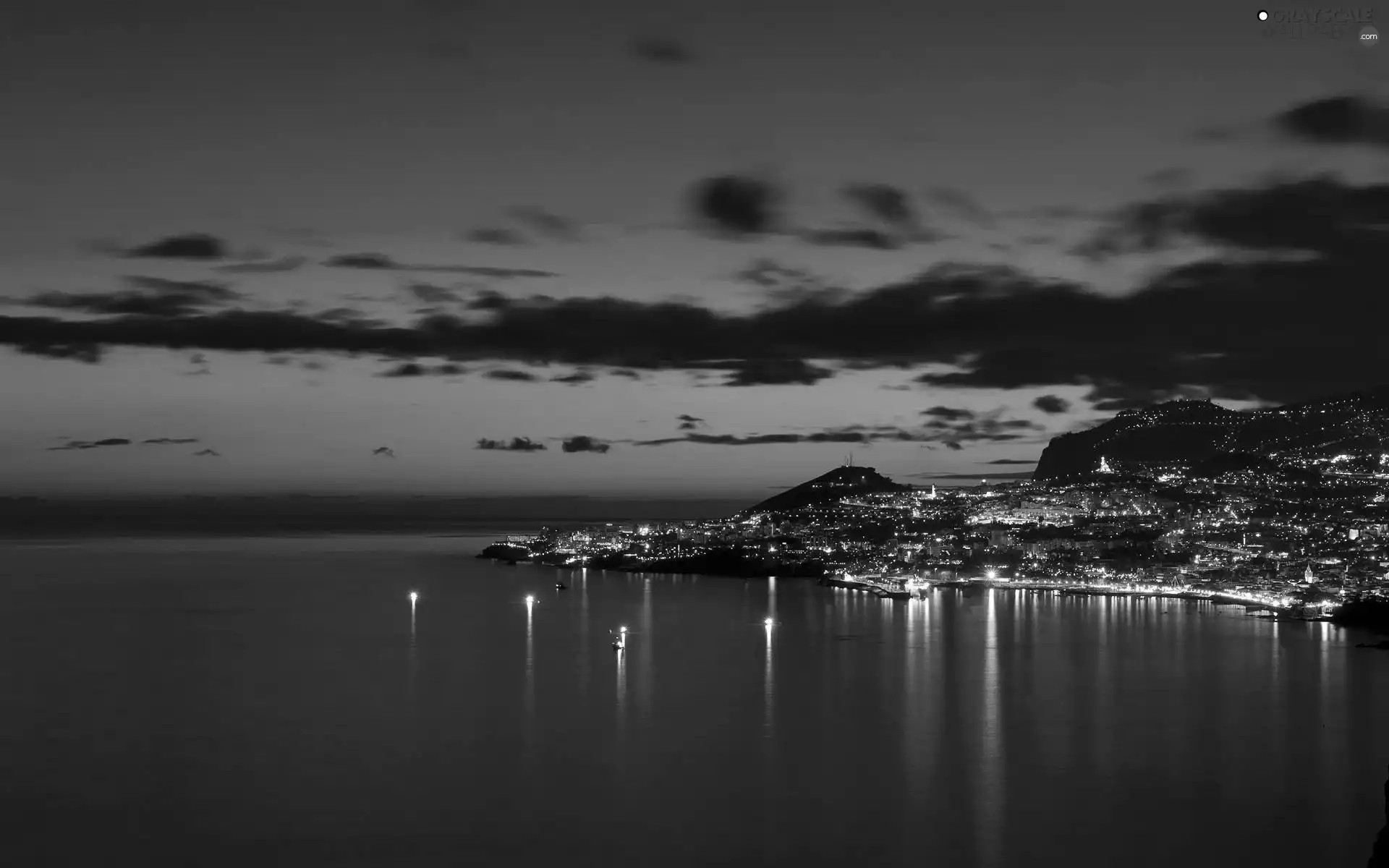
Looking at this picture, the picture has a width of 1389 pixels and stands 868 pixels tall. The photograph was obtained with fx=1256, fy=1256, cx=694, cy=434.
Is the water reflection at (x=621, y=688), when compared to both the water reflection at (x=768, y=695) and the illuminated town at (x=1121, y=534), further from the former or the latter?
the illuminated town at (x=1121, y=534)

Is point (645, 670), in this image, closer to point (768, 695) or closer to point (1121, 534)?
point (768, 695)

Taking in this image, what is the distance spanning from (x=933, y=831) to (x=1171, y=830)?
10.6 ft

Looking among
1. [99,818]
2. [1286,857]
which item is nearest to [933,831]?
[1286,857]

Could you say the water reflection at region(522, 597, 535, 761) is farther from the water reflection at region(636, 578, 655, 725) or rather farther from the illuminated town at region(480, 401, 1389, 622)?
the illuminated town at region(480, 401, 1389, 622)

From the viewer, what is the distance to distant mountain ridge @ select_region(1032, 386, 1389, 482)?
83.3m

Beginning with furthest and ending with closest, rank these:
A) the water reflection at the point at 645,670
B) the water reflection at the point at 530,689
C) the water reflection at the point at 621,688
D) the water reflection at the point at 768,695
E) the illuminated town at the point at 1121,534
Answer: the illuminated town at the point at 1121,534, the water reflection at the point at 645,670, the water reflection at the point at 621,688, the water reflection at the point at 768,695, the water reflection at the point at 530,689

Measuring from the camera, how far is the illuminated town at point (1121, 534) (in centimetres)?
5644

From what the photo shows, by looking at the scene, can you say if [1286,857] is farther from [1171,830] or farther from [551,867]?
[551,867]

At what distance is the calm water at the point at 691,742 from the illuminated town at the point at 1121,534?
14213 mm

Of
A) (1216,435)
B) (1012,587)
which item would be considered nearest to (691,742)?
(1012,587)

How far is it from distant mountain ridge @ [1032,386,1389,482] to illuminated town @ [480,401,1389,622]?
0.23 meters

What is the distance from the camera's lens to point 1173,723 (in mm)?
24766

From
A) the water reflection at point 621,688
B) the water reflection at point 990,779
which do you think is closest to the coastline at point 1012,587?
the water reflection at point 990,779

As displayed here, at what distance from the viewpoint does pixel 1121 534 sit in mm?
70312
